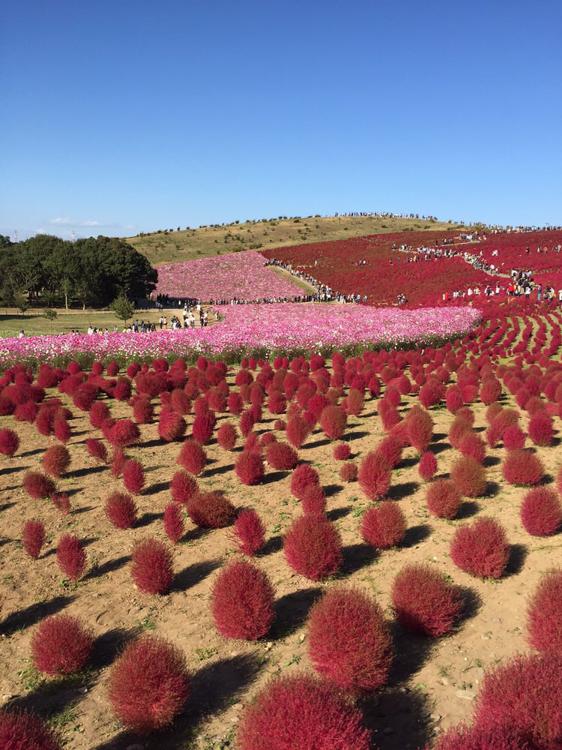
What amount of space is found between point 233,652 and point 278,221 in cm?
11848

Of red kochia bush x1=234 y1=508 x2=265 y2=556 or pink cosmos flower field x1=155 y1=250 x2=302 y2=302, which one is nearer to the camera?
red kochia bush x1=234 y1=508 x2=265 y2=556

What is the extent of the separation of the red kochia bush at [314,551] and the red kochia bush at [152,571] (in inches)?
56.8

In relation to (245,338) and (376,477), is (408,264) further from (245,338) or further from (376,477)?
(376,477)

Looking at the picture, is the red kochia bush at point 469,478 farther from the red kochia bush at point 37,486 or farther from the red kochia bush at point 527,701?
the red kochia bush at point 37,486

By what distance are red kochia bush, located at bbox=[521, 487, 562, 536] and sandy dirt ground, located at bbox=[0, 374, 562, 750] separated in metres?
0.15

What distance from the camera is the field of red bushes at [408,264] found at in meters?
48.0

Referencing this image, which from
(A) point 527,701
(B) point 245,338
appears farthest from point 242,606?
(B) point 245,338

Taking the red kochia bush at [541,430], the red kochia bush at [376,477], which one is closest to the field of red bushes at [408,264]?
the red kochia bush at [541,430]

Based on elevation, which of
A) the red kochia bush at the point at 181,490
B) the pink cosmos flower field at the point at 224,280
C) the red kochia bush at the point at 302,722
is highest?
Result: the pink cosmos flower field at the point at 224,280

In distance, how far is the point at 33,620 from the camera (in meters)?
5.97

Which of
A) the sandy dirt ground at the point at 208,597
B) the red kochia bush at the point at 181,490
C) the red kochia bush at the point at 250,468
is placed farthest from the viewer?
the red kochia bush at the point at 250,468

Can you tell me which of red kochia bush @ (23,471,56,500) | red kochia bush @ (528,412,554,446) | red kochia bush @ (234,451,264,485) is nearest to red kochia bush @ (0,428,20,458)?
red kochia bush @ (23,471,56,500)

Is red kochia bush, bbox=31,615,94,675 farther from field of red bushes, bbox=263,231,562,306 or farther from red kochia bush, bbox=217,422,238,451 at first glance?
field of red bushes, bbox=263,231,562,306

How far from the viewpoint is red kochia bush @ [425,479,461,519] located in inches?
308
